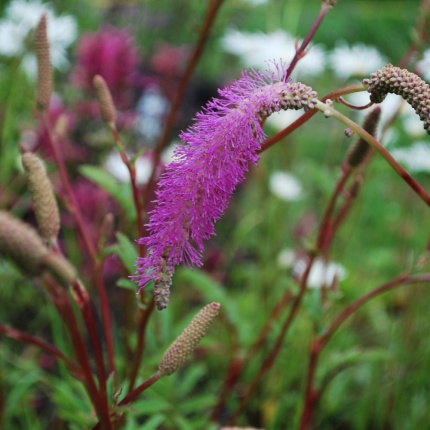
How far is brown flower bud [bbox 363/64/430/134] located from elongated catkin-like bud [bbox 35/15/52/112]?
0.34 meters

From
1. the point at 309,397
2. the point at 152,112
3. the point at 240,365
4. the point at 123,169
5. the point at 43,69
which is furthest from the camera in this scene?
the point at 152,112

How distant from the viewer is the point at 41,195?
1.61 feet

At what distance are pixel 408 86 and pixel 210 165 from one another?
0.13 m

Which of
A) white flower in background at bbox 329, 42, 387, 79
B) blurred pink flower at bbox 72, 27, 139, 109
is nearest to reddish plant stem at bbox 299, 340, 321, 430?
blurred pink flower at bbox 72, 27, 139, 109

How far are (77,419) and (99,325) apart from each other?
49 cm

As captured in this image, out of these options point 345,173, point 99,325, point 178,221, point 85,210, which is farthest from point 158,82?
point 178,221

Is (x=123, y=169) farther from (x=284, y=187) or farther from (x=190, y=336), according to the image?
(x=190, y=336)

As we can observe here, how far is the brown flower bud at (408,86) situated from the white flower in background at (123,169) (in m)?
0.83

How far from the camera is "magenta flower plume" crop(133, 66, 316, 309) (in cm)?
41

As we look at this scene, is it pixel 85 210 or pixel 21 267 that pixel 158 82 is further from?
pixel 21 267

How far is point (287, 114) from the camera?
4.90 ft

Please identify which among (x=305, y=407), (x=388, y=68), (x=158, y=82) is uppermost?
(x=388, y=68)

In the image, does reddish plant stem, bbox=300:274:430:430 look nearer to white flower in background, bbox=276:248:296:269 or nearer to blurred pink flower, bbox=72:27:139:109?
white flower in background, bbox=276:248:296:269

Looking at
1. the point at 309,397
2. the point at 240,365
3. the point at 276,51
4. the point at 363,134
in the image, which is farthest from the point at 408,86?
the point at 276,51
